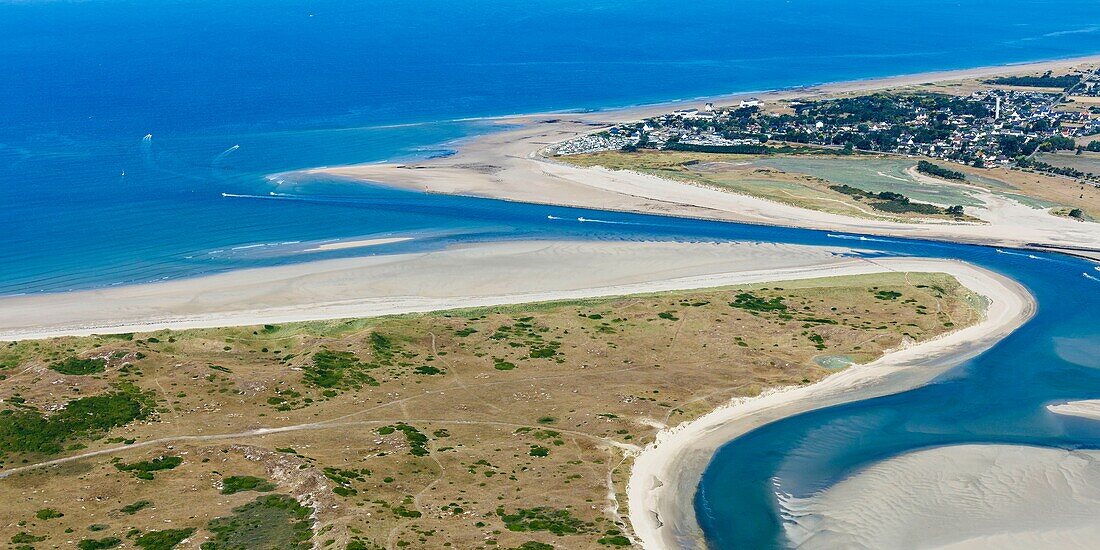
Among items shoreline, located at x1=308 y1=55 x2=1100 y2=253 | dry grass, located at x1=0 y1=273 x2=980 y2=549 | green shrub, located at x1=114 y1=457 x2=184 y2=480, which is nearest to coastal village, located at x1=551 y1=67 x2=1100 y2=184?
shoreline, located at x1=308 y1=55 x2=1100 y2=253

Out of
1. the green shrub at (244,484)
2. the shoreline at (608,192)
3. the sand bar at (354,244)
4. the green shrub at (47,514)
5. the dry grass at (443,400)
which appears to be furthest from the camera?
the shoreline at (608,192)

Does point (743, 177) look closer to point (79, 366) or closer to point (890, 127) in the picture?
point (890, 127)

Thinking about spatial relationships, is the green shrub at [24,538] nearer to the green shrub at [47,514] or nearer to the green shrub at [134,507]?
the green shrub at [47,514]

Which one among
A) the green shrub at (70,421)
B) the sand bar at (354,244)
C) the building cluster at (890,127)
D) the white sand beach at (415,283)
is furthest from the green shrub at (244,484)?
the building cluster at (890,127)

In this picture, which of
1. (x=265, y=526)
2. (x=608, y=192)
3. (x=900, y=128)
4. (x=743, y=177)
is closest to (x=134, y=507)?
(x=265, y=526)

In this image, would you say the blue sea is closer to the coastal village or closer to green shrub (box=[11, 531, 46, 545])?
the coastal village

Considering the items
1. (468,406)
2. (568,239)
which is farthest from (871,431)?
(568,239)
